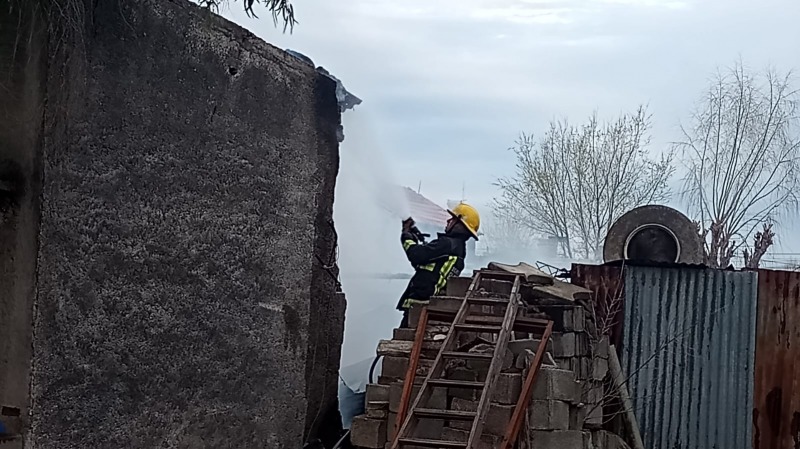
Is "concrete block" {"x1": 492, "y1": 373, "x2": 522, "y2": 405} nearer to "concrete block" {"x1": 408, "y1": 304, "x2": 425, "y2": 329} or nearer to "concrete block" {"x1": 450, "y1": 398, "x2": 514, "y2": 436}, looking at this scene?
"concrete block" {"x1": 450, "y1": 398, "x2": 514, "y2": 436}

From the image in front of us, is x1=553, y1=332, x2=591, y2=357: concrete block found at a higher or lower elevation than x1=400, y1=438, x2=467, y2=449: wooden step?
higher

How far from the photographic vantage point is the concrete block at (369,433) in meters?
5.10

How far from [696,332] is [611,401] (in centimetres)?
106

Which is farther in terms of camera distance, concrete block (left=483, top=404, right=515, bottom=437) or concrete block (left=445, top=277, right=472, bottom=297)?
concrete block (left=445, top=277, right=472, bottom=297)

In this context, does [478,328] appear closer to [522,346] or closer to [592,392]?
[522,346]

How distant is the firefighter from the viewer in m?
7.25

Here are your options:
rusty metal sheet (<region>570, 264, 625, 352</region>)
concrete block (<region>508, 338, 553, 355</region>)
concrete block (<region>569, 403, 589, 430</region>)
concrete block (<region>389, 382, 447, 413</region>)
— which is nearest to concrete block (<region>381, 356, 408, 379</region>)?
concrete block (<region>389, 382, 447, 413</region>)

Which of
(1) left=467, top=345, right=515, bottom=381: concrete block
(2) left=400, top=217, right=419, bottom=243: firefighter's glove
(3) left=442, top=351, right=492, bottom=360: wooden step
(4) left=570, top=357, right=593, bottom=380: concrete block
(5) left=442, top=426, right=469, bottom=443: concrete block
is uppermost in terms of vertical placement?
(2) left=400, top=217, right=419, bottom=243: firefighter's glove

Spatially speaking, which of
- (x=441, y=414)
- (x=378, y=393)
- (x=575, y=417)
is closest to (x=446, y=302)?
(x=378, y=393)

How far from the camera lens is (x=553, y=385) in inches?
189

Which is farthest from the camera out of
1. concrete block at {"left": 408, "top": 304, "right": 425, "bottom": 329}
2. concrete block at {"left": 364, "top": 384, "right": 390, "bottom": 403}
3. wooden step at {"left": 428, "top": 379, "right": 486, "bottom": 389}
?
concrete block at {"left": 408, "top": 304, "right": 425, "bottom": 329}

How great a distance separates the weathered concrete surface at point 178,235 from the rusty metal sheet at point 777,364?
169 inches

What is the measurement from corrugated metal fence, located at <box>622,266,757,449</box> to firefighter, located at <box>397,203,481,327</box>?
5.29 ft

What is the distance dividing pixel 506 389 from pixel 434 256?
265 centimetres
